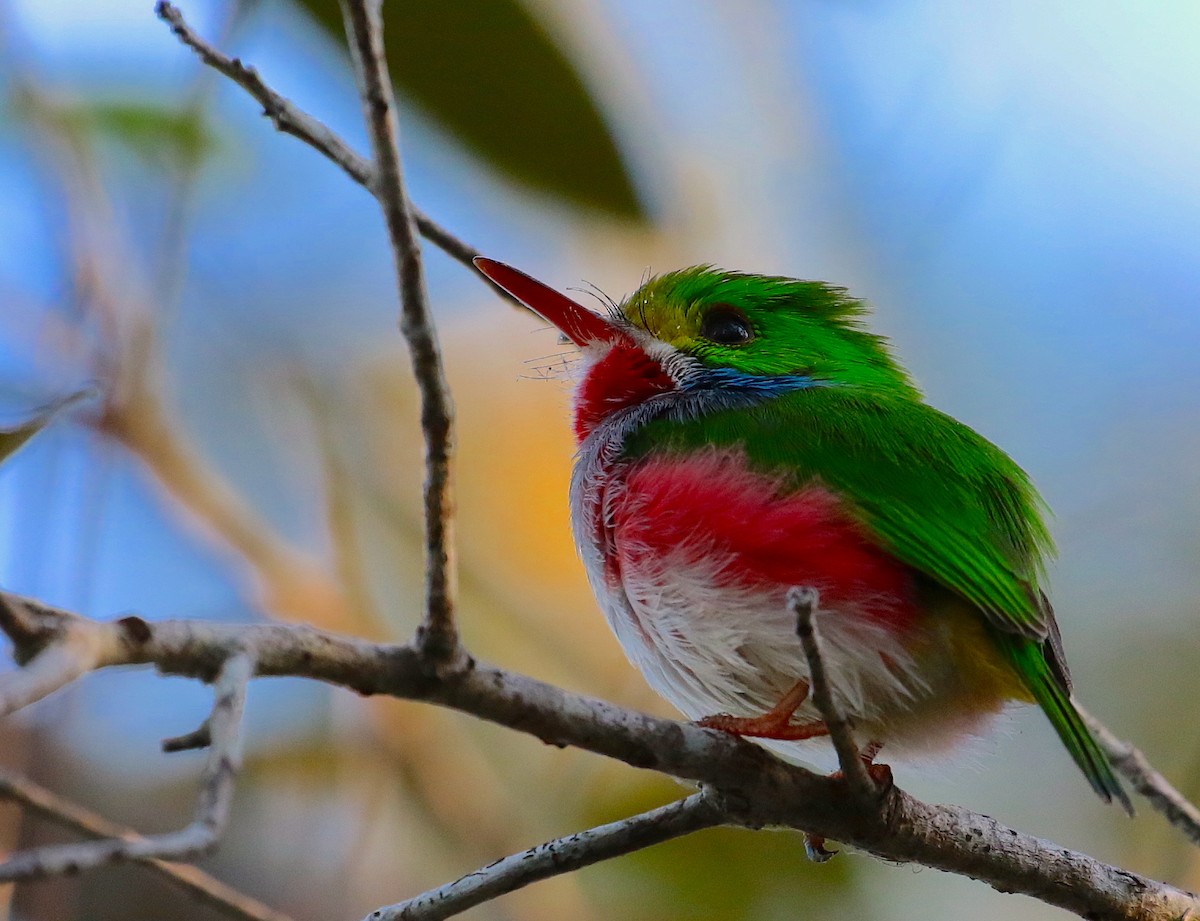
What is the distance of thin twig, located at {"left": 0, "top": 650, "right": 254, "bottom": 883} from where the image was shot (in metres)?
1.08

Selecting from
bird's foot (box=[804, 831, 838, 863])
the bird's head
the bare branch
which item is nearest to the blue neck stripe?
the bird's head

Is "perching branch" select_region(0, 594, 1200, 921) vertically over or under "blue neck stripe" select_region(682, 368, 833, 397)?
under

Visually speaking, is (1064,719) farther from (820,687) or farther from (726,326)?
(726,326)

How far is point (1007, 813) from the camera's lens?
5.31 meters

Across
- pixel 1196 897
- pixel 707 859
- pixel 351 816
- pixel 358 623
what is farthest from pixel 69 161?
pixel 1196 897

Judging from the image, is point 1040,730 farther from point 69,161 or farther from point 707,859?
point 69,161

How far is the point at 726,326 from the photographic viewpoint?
2.97 meters

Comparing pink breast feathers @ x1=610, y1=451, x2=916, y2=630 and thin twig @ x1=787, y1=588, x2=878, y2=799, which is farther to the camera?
pink breast feathers @ x1=610, y1=451, x2=916, y2=630

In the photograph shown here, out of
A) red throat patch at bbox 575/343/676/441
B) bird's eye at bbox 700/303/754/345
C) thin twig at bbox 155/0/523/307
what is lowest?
thin twig at bbox 155/0/523/307

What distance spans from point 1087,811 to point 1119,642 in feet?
2.71

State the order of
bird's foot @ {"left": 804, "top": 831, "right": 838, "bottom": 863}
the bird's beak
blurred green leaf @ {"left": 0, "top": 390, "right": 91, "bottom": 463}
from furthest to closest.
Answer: the bird's beak < bird's foot @ {"left": 804, "top": 831, "right": 838, "bottom": 863} < blurred green leaf @ {"left": 0, "top": 390, "right": 91, "bottom": 463}

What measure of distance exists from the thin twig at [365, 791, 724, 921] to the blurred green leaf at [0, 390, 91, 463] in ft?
2.89

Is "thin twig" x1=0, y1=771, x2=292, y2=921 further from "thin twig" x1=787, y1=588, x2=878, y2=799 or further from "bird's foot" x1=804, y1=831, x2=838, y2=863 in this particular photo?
"bird's foot" x1=804, y1=831, x2=838, y2=863

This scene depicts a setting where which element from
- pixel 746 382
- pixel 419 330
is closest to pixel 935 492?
pixel 746 382
